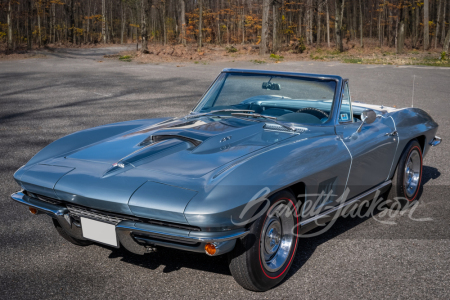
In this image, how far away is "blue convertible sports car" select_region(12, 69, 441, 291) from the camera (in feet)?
7.80

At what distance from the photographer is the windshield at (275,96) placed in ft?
12.3

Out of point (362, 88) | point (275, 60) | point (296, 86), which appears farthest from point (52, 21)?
point (296, 86)

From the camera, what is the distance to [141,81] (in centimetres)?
1500

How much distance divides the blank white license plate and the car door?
177 centimetres

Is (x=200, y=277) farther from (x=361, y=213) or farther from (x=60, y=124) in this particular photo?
(x=60, y=124)

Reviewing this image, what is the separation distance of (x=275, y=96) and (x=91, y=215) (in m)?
2.08

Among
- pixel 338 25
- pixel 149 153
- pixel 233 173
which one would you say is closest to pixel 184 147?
pixel 149 153

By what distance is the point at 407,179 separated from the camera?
439 centimetres

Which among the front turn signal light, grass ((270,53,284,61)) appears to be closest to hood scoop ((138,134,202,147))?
the front turn signal light

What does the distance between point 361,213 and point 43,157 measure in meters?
2.74

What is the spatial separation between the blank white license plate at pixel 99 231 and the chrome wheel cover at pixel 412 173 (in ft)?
9.77

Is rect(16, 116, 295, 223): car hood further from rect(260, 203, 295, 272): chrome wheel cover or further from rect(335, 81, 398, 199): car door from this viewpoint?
rect(335, 81, 398, 199): car door

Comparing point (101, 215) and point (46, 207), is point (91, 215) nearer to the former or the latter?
point (101, 215)

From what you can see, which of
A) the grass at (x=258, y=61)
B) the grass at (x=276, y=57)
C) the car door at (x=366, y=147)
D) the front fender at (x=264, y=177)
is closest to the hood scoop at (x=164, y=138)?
the front fender at (x=264, y=177)
